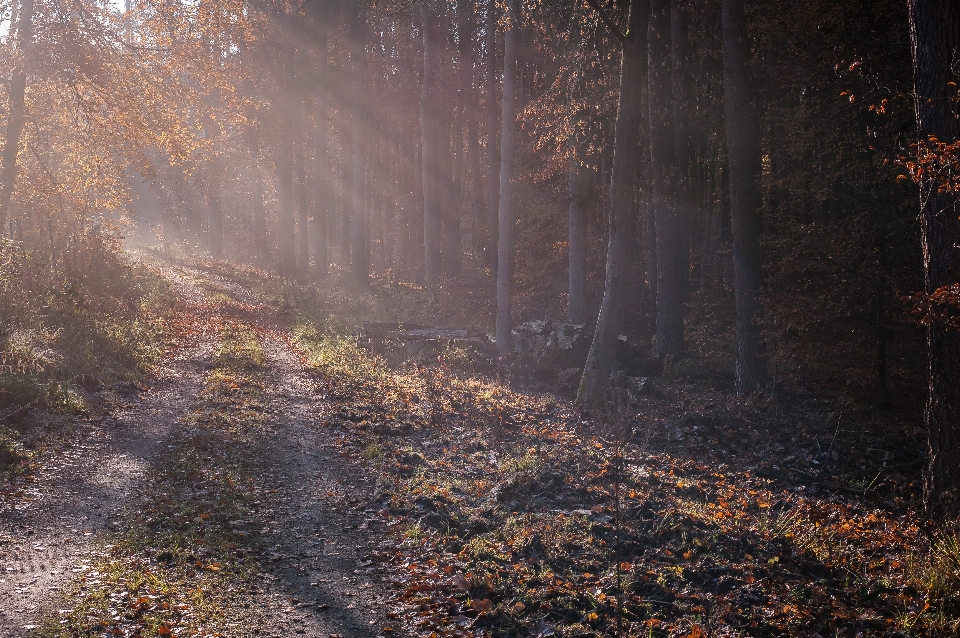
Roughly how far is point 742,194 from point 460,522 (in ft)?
34.8

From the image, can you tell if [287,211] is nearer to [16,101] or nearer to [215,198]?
[215,198]

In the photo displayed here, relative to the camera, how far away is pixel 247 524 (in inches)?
305

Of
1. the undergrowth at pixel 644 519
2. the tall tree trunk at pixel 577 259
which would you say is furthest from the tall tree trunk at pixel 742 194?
the tall tree trunk at pixel 577 259

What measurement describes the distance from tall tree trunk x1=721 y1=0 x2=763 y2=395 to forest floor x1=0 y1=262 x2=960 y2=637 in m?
1.16

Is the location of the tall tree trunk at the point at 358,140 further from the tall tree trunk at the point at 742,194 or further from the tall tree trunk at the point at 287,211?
the tall tree trunk at the point at 742,194

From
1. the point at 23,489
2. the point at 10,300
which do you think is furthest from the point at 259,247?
the point at 23,489

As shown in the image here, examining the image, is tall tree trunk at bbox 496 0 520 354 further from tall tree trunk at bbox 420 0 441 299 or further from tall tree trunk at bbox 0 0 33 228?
tall tree trunk at bbox 0 0 33 228

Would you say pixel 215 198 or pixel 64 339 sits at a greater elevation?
pixel 215 198

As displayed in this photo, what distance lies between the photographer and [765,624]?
5.34 m

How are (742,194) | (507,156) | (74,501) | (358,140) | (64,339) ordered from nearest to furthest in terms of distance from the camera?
(74,501), (64,339), (742,194), (507,156), (358,140)

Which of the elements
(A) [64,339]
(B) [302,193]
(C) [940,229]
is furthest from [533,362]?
(B) [302,193]

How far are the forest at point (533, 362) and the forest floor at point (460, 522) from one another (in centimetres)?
5

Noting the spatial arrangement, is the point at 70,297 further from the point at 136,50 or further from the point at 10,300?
the point at 136,50

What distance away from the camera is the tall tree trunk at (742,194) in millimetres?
14828
